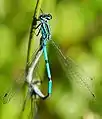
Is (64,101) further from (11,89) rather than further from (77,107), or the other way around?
(11,89)

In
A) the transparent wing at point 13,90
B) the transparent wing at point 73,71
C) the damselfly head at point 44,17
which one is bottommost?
the transparent wing at point 73,71

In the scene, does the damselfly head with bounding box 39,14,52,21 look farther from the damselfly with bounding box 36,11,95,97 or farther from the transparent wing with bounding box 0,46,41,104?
the transparent wing with bounding box 0,46,41,104

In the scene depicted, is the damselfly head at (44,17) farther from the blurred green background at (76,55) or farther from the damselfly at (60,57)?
the blurred green background at (76,55)

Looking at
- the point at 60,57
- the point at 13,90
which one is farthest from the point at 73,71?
the point at 13,90

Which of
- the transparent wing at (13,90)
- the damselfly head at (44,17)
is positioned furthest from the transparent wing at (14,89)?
the damselfly head at (44,17)

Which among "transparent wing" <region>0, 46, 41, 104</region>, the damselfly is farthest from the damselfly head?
"transparent wing" <region>0, 46, 41, 104</region>

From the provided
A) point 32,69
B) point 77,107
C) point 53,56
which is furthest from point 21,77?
point 77,107

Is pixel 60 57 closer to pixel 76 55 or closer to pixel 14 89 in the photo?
pixel 76 55

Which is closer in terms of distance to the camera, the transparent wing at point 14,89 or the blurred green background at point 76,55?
the transparent wing at point 14,89
